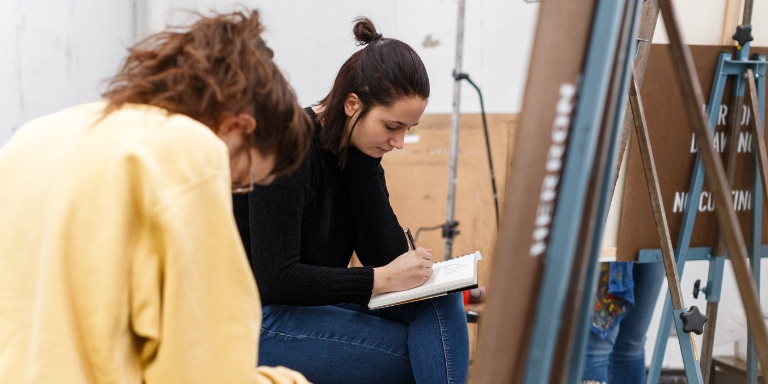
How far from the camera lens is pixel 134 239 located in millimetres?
655

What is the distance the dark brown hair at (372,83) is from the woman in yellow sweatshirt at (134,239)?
682 millimetres

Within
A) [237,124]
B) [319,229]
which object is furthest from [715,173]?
[319,229]

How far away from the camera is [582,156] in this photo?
31 centimetres

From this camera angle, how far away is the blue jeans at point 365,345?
1.33 metres

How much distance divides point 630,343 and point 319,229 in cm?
111

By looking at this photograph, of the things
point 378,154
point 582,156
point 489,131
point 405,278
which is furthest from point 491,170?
point 582,156

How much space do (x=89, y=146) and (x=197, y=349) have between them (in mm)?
213

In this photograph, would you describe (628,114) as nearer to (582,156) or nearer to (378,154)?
(378,154)

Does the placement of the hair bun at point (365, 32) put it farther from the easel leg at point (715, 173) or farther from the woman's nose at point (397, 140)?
the easel leg at point (715, 173)

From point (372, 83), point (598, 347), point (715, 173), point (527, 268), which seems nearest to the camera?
point (527, 268)

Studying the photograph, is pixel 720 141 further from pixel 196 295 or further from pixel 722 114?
pixel 196 295

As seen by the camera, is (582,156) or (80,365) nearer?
(582,156)

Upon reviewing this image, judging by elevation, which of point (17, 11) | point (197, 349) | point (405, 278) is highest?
point (17, 11)

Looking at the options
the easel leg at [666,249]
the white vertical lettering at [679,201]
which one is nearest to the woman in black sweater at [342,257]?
the easel leg at [666,249]
